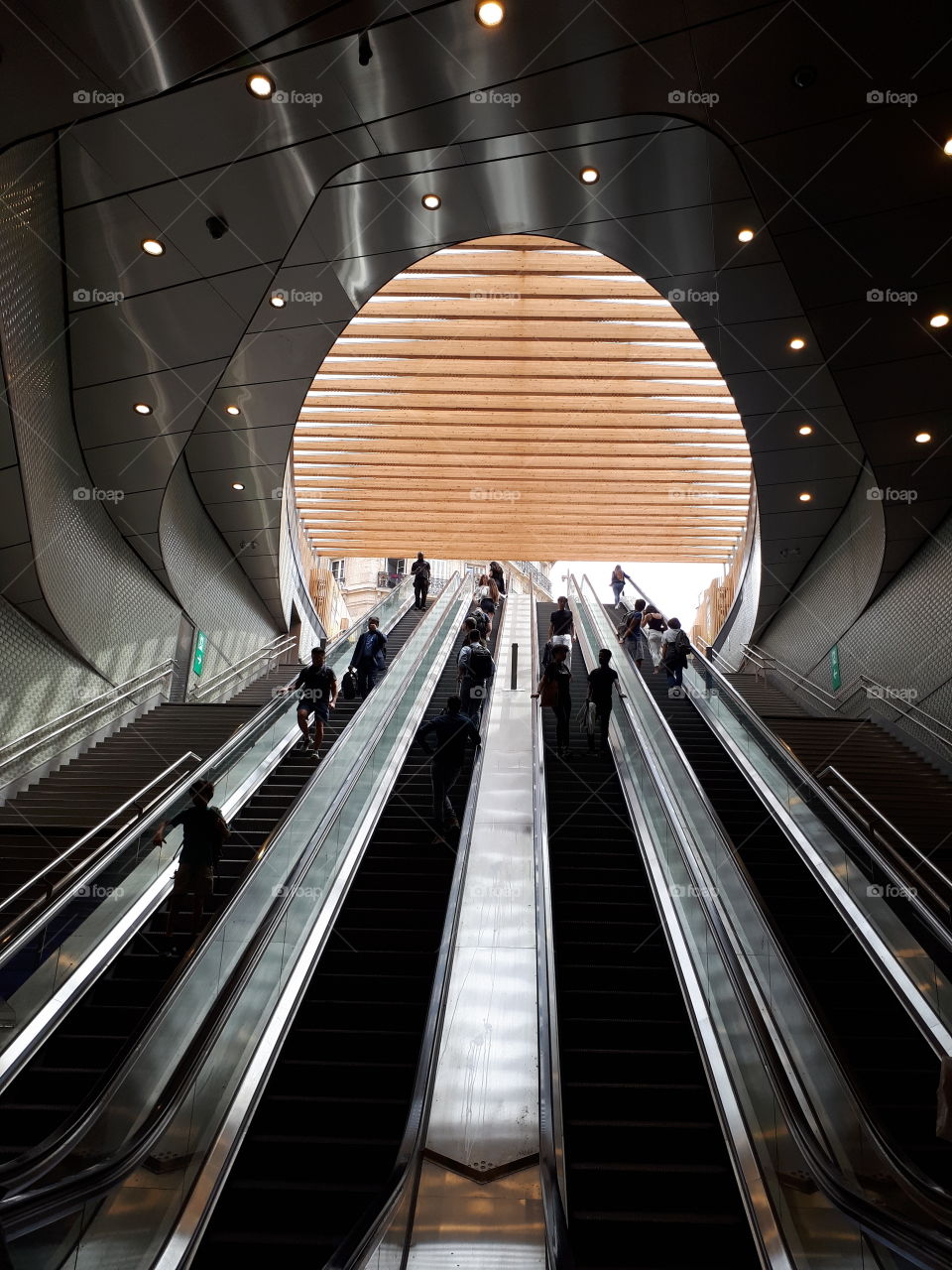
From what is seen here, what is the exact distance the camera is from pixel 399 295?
1335 centimetres

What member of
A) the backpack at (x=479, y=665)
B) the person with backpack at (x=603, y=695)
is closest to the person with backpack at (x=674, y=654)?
the person with backpack at (x=603, y=695)

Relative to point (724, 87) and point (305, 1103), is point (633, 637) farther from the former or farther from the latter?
point (305, 1103)

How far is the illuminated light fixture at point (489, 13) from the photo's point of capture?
5562 millimetres

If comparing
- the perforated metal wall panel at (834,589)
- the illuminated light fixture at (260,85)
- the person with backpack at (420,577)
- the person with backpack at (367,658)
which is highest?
the person with backpack at (420,577)

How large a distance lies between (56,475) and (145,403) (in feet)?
4.25

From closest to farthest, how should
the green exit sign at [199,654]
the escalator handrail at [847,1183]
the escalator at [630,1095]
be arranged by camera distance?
1. the escalator handrail at [847,1183]
2. the escalator at [630,1095]
3. the green exit sign at [199,654]

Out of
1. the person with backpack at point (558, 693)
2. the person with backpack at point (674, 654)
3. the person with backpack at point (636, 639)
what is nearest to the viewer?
the person with backpack at point (558, 693)

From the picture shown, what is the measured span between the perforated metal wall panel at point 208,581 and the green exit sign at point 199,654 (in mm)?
179

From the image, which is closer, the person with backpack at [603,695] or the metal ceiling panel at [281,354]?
the person with backpack at [603,695]

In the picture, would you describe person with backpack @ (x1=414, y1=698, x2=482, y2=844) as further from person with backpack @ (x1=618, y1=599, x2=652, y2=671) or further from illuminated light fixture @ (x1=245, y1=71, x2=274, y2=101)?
person with backpack @ (x1=618, y1=599, x2=652, y2=671)

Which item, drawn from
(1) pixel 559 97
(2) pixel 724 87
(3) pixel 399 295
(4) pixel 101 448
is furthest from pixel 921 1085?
(3) pixel 399 295

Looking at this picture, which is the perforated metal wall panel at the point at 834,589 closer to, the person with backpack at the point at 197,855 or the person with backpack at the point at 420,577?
the person with backpack at the point at 420,577

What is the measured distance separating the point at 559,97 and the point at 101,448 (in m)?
6.60

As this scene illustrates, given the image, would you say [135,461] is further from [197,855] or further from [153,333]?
[197,855]
